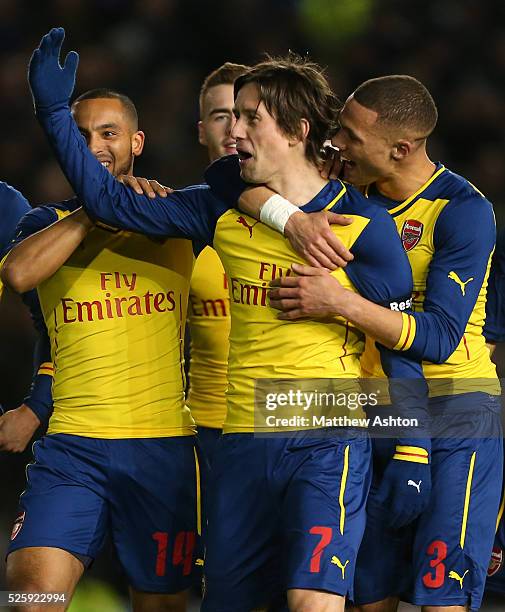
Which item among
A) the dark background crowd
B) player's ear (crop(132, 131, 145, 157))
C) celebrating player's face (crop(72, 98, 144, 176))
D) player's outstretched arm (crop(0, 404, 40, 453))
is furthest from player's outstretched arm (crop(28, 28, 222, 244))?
the dark background crowd

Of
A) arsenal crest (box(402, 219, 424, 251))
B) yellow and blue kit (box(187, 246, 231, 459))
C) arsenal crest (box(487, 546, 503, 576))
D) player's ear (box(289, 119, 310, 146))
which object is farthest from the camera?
yellow and blue kit (box(187, 246, 231, 459))

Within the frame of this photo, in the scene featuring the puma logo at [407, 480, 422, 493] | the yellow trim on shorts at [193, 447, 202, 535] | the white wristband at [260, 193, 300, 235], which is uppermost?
the white wristband at [260, 193, 300, 235]

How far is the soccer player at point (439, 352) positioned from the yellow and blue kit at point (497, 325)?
1.44 feet

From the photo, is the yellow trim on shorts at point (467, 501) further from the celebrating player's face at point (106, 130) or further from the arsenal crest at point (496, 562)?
the celebrating player's face at point (106, 130)

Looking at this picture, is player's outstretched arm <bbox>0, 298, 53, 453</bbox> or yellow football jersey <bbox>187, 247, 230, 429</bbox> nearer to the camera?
player's outstretched arm <bbox>0, 298, 53, 453</bbox>

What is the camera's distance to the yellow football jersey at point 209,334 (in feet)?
16.6

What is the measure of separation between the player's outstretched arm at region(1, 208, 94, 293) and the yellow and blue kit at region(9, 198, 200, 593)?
0.16 meters

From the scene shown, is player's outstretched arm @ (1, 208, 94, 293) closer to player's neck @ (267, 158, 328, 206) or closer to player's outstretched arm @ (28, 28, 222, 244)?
player's outstretched arm @ (28, 28, 222, 244)

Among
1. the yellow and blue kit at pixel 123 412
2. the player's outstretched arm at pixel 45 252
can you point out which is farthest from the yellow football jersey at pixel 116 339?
the player's outstretched arm at pixel 45 252

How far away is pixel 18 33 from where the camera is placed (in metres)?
9.09

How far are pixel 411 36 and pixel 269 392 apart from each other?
5563 millimetres

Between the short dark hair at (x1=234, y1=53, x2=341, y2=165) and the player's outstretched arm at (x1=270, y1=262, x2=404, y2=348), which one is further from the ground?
the short dark hair at (x1=234, y1=53, x2=341, y2=165)

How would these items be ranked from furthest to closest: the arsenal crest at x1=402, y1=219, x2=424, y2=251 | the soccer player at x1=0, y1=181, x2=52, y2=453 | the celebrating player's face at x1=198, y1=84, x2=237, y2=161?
the celebrating player's face at x1=198, y1=84, x2=237, y2=161 < the soccer player at x1=0, y1=181, x2=52, y2=453 < the arsenal crest at x1=402, y1=219, x2=424, y2=251

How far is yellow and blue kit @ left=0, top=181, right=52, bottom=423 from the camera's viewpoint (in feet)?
14.9
